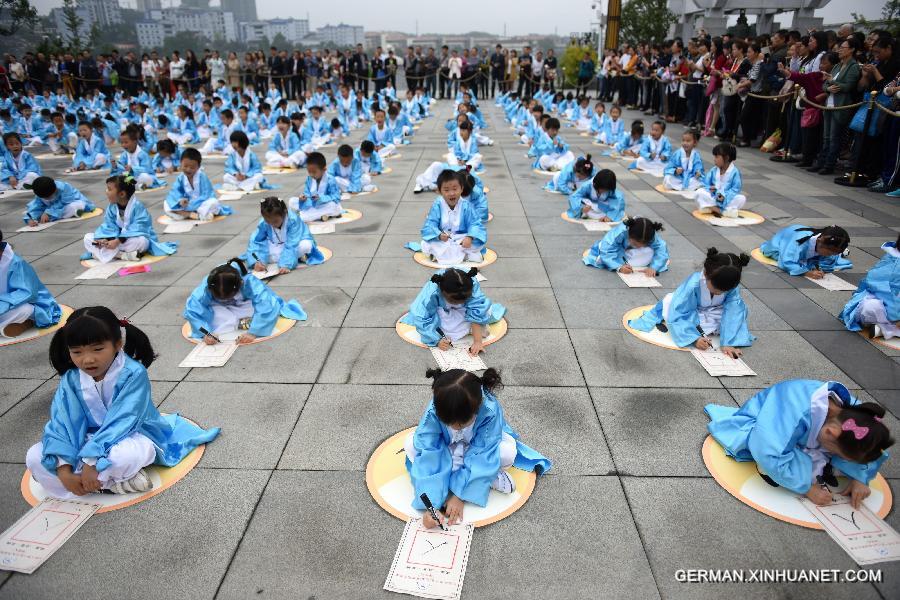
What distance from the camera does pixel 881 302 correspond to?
489cm

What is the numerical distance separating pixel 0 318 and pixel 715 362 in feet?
20.6

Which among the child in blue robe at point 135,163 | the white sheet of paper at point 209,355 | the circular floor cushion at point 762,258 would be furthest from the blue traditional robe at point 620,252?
the child in blue robe at point 135,163

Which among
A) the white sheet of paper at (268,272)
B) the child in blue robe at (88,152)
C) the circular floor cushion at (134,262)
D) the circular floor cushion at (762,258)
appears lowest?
the circular floor cushion at (134,262)

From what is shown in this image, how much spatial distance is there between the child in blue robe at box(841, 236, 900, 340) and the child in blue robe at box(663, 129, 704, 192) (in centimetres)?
478

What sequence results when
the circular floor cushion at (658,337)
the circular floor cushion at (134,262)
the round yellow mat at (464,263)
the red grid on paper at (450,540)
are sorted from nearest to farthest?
the red grid on paper at (450,540) → the circular floor cushion at (658,337) → the round yellow mat at (464,263) → the circular floor cushion at (134,262)

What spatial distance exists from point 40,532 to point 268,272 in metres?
3.91

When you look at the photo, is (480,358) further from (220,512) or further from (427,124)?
(427,124)

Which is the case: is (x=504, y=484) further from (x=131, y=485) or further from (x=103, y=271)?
(x=103, y=271)

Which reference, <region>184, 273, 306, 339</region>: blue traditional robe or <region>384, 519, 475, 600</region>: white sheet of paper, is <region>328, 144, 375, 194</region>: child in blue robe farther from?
<region>384, 519, 475, 600</region>: white sheet of paper

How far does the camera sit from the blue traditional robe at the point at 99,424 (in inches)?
122

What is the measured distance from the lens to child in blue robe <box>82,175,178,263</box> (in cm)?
695

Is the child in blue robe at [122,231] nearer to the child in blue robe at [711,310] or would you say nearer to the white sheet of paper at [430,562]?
the white sheet of paper at [430,562]

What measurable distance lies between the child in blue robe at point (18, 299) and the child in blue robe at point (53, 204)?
3771 millimetres

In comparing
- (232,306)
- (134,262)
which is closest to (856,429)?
(232,306)
